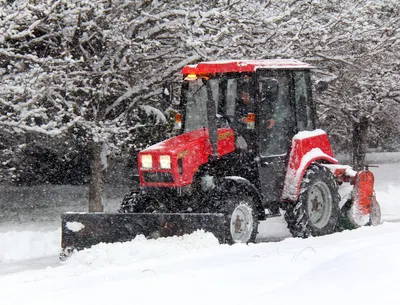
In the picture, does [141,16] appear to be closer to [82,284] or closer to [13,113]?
[13,113]

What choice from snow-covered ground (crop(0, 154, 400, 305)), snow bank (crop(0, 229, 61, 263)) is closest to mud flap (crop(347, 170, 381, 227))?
snow-covered ground (crop(0, 154, 400, 305))

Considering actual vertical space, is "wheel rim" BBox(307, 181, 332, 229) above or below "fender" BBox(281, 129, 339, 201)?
below

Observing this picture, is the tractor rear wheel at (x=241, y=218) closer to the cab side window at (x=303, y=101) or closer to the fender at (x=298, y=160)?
the fender at (x=298, y=160)

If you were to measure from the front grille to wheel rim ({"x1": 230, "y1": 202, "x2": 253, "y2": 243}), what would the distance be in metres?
0.87

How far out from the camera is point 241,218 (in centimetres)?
822

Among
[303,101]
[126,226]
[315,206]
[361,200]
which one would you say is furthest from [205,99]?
[361,200]

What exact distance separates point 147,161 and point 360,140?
43.0 ft

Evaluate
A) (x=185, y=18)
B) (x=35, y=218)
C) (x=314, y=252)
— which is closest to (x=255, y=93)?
(x=314, y=252)

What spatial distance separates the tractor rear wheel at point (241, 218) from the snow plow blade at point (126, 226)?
39 cm

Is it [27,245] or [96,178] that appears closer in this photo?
[27,245]

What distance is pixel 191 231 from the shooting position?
25.2 feet

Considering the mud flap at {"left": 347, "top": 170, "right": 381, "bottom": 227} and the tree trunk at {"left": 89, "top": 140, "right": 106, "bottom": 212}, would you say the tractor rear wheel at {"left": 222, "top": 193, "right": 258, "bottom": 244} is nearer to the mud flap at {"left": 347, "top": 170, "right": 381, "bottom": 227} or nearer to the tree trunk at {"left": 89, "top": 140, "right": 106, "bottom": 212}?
the mud flap at {"left": 347, "top": 170, "right": 381, "bottom": 227}

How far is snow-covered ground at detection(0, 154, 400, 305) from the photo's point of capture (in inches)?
197

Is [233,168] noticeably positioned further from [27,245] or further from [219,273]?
[27,245]
